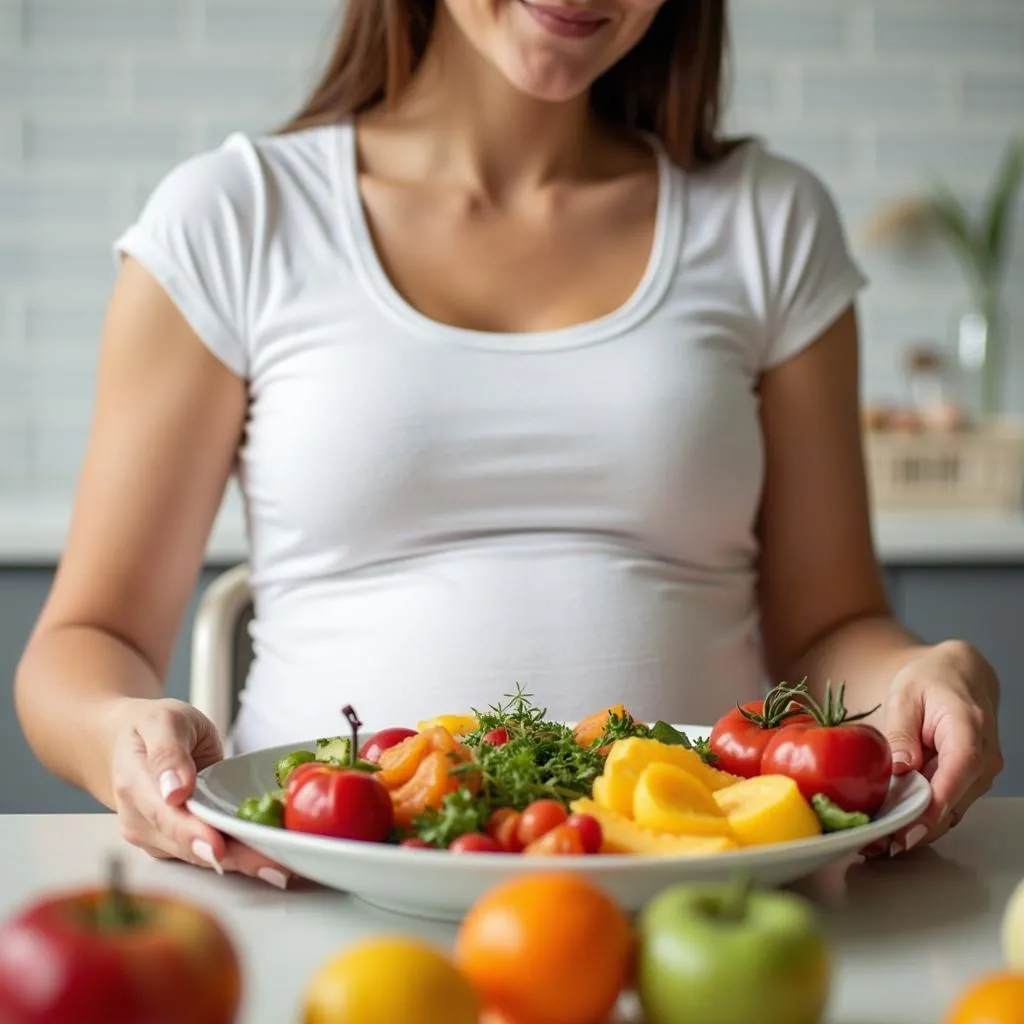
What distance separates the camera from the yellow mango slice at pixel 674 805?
2.35 feet

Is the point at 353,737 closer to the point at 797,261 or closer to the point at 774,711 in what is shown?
the point at 774,711

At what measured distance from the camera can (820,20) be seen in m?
2.74

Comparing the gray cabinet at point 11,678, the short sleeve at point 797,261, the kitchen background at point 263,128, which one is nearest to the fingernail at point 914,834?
the short sleeve at point 797,261

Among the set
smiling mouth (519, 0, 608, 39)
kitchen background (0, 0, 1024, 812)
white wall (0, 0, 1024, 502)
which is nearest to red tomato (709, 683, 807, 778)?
smiling mouth (519, 0, 608, 39)

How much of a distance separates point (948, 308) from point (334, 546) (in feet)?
5.84

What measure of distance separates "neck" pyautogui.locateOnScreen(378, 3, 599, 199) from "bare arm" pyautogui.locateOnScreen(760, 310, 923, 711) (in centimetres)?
32

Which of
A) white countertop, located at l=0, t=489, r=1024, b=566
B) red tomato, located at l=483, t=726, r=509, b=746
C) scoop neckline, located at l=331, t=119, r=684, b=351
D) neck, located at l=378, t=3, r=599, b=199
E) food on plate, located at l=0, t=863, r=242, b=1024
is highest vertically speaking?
neck, located at l=378, t=3, r=599, b=199

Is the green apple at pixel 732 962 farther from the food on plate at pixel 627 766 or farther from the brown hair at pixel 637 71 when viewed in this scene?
the brown hair at pixel 637 71

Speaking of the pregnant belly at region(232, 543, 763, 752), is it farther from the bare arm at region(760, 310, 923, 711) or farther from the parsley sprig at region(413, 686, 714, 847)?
the parsley sprig at region(413, 686, 714, 847)

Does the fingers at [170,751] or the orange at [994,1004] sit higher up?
the orange at [994,1004]

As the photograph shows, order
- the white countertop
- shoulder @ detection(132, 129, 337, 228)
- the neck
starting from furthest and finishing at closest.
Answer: the white countertop
the neck
shoulder @ detection(132, 129, 337, 228)

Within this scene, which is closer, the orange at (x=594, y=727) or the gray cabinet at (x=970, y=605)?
the orange at (x=594, y=727)

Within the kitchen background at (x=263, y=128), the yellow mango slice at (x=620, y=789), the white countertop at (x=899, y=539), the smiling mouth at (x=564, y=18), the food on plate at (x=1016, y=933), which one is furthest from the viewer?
the kitchen background at (x=263, y=128)

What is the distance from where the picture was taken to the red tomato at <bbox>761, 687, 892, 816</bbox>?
0.78 metres
